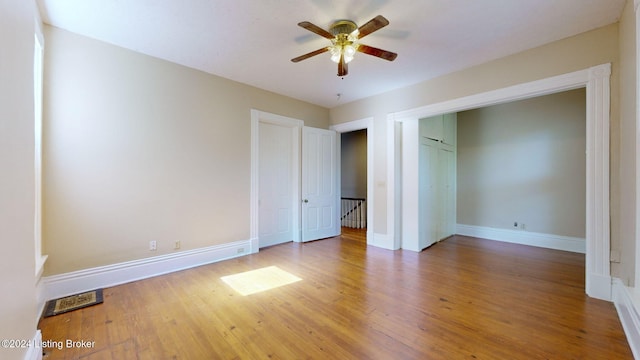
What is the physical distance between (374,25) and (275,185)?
332 centimetres

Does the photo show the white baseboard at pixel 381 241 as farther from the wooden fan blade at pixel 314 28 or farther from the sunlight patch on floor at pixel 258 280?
the wooden fan blade at pixel 314 28

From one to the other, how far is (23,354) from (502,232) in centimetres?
647

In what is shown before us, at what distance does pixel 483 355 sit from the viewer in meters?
1.79

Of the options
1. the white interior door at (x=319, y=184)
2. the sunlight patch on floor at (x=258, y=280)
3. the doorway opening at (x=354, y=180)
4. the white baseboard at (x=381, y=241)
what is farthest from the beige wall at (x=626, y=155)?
the doorway opening at (x=354, y=180)

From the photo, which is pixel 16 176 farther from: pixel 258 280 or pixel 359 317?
pixel 359 317

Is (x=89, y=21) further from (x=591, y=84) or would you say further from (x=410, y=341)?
(x=591, y=84)

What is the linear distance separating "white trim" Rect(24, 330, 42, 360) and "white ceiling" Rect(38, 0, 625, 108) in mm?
2697

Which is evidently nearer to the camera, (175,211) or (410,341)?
(410,341)

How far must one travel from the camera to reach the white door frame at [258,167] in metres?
4.29

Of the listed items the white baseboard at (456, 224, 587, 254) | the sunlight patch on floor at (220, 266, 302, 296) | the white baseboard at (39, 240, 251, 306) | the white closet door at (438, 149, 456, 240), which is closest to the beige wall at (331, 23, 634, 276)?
the white closet door at (438, 149, 456, 240)

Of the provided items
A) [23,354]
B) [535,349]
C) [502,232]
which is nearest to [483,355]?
[535,349]

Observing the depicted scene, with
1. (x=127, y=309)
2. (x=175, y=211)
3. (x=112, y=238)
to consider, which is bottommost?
(x=127, y=309)

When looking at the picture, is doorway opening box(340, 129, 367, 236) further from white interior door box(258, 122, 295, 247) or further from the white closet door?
white interior door box(258, 122, 295, 247)

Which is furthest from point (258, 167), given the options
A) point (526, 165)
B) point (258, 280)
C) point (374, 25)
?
point (526, 165)
